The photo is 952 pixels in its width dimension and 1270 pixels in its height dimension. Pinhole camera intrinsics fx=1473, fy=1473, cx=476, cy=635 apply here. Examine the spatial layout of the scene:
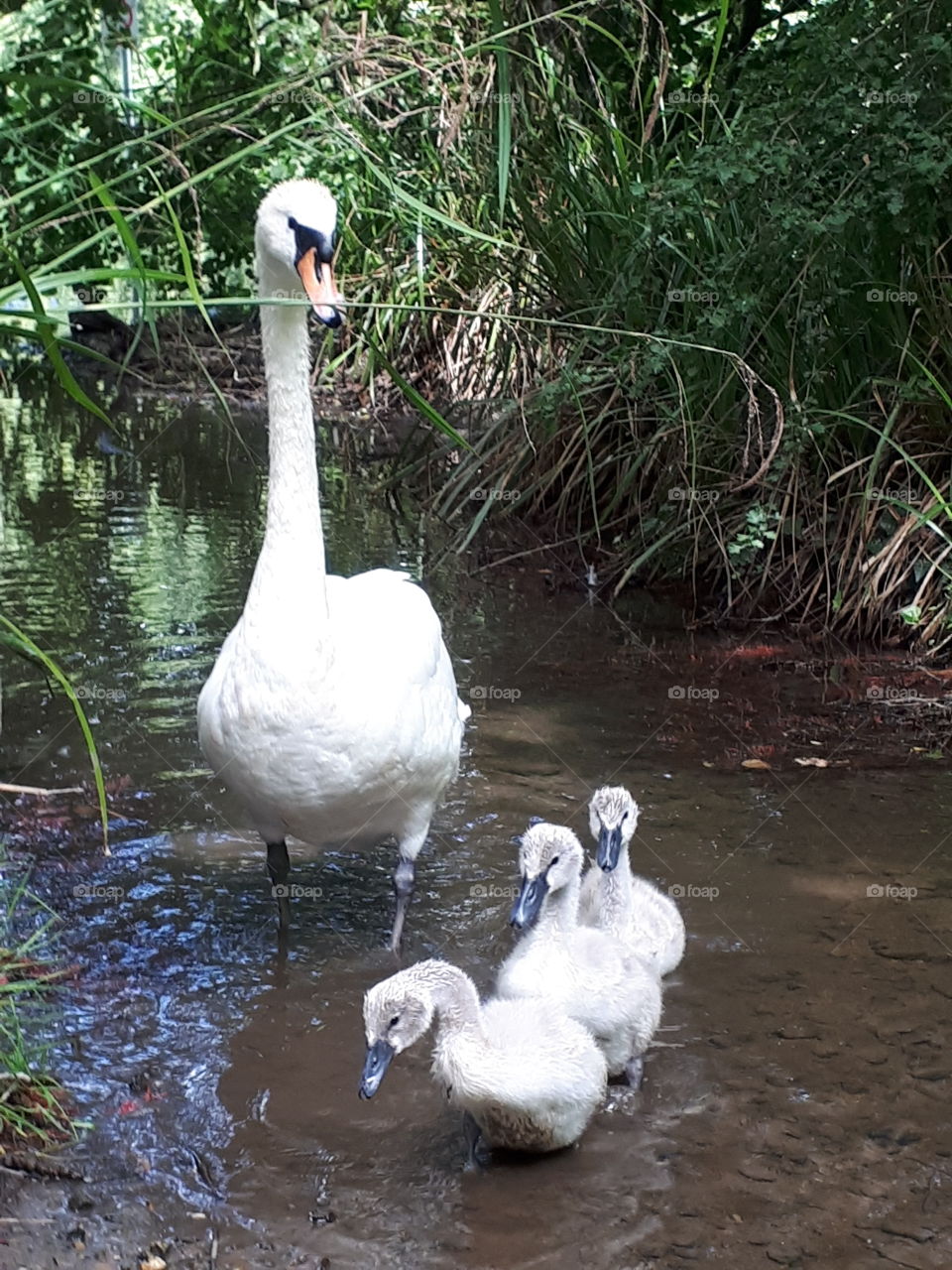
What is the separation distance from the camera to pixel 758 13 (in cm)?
1018

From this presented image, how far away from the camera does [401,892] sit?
4.70 metres

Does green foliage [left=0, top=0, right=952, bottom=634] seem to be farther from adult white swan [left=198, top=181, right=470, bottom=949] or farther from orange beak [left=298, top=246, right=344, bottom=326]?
orange beak [left=298, top=246, right=344, bottom=326]

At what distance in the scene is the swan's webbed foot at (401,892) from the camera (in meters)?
4.67

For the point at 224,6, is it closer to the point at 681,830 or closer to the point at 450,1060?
the point at 681,830

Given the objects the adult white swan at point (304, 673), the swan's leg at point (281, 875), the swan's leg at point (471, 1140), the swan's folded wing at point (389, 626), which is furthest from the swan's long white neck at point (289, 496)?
the swan's leg at point (471, 1140)

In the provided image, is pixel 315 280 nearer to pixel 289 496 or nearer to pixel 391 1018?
pixel 289 496

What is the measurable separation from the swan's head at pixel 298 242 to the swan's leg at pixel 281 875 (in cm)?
174

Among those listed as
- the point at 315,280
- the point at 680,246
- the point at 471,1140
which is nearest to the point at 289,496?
the point at 315,280

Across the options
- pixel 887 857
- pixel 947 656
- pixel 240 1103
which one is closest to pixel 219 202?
pixel 947 656

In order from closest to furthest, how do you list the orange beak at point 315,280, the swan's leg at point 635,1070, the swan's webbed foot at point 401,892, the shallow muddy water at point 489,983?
Result: the shallow muddy water at point 489,983
the orange beak at point 315,280
the swan's leg at point 635,1070
the swan's webbed foot at point 401,892

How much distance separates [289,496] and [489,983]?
1622 mm

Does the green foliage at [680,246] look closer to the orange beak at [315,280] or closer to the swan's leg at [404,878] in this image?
the orange beak at [315,280]

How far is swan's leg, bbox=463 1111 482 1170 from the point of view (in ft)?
11.8

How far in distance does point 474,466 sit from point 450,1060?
5619mm
